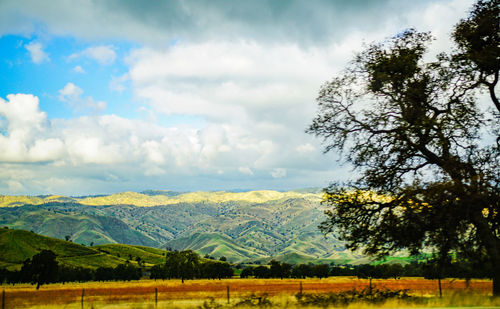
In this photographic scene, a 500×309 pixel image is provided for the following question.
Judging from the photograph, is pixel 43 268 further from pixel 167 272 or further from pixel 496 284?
pixel 496 284

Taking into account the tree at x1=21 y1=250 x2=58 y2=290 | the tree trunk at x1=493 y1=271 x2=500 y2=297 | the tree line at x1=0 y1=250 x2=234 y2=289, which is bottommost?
the tree line at x1=0 y1=250 x2=234 y2=289

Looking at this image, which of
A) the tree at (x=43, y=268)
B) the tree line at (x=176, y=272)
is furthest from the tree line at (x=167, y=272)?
the tree at (x=43, y=268)

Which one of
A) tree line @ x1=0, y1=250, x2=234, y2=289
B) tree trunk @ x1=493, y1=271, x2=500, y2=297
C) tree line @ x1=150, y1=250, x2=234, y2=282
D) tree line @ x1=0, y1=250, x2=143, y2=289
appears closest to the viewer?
tree trunk @ x1=493, y1=271, x2=500, y2=297

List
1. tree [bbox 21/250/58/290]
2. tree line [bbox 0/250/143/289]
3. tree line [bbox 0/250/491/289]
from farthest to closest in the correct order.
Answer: tree line [bbox 0/250/491/289], tree line [bbox 0/250/143/289], tree [bbox 21/250/58/290]

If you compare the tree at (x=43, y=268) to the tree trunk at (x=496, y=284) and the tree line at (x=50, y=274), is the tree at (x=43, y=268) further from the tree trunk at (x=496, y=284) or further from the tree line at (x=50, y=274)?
the tree trunk at (x=496, y=284)

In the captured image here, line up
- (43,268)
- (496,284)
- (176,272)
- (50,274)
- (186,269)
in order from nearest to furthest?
(496,284), (43,268), (50,274), (186,269), (176,272)

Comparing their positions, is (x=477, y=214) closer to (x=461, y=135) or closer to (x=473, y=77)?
(x=461, y=135)

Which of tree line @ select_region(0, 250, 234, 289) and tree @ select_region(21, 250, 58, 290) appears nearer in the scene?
tree @ select_region(21, 250, 58, 290)

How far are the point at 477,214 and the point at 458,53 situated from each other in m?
8.85

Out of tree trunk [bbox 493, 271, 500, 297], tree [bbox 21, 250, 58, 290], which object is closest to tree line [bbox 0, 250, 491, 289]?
tree [bbox 21, 250, 58, 290]

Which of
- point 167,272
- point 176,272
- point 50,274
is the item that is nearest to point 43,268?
point 50,274

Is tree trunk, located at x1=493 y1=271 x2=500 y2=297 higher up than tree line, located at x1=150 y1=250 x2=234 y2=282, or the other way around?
tree trunk, located at x1=493 y1=271 x2=500 y2=297

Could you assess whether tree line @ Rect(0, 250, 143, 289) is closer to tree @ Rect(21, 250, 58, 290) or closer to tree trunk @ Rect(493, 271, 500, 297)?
tree @ Rect(21, 250, 58, 290)

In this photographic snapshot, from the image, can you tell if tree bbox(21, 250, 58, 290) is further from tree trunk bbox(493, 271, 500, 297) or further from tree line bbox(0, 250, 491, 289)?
tree trunk bbox(493, 271, 500, 297)
